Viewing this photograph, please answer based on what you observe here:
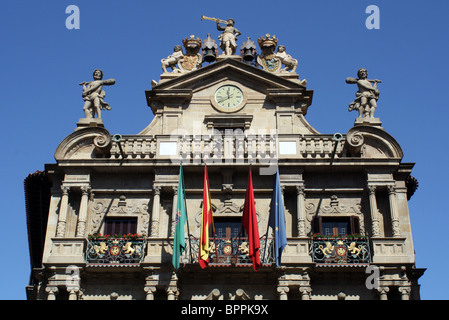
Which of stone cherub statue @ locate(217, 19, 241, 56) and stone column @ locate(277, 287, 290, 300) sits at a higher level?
stone cherub statue @ locate(217, 19, 241, 56)

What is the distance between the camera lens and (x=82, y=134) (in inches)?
1281

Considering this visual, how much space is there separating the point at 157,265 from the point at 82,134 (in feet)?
22.5

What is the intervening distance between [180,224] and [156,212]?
206 cm

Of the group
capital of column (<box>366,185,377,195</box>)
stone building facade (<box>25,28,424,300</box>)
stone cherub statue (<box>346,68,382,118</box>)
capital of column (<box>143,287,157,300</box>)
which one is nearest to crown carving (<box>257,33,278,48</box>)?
stone building facade (<box>25,28,424,300</box>)

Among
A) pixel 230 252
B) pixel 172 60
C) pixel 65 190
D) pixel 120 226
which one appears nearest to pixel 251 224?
pixel 230 252

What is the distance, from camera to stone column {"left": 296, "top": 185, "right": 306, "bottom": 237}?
100ft

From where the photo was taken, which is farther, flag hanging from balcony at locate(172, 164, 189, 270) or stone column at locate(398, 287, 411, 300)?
stone column at locate(398, 287, 411, 300)

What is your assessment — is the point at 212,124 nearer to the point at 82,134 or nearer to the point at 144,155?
the point at 144,155

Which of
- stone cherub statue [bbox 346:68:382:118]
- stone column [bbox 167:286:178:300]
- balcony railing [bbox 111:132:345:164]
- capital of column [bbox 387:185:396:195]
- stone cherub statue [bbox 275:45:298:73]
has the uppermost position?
stone cherub statue [bbox 275:45:298:73]

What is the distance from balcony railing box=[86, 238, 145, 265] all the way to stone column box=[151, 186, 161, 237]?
62cm

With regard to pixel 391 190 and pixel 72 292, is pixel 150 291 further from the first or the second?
pixel 391 190

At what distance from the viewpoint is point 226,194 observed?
31969 millimetres

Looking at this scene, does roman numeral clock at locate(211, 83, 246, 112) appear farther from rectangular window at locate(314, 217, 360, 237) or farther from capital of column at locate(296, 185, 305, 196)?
rectangular window at locate(314, 217, 360, 237)
